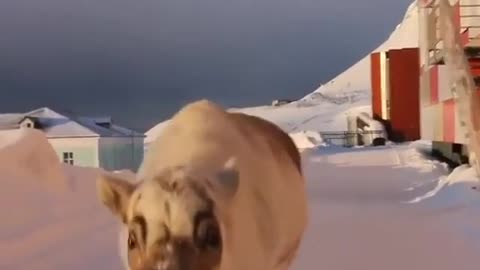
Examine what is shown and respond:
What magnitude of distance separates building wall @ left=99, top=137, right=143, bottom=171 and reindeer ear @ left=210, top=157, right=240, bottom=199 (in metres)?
30.0

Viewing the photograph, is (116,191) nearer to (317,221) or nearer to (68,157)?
(317,221)

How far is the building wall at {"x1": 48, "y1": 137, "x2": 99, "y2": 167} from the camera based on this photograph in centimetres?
3244

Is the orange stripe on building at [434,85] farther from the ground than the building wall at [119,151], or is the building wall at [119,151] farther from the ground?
the orange stripe on building at [434,85]

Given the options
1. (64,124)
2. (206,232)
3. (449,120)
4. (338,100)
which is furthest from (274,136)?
(338,100)

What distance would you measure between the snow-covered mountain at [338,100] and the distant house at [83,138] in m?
21.8

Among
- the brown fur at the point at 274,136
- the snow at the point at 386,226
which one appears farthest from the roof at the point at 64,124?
the brown fur at the point at 274,136

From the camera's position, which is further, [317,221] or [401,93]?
[401,93]

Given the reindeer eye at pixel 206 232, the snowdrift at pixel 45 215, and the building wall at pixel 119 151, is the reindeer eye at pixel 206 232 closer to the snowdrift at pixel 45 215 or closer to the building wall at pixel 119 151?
the snowdrift at pixel 45 215

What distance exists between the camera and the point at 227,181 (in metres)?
3.09

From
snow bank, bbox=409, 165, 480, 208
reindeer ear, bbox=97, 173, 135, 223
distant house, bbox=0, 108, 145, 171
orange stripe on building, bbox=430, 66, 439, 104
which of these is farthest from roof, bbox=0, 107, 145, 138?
reindeer ear, bbox=97, 173, 135, 223

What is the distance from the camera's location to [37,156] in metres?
10.1

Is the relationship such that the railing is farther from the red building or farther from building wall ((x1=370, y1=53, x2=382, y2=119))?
building wall ((x1=370, y1=53, x2=382, y2=119))

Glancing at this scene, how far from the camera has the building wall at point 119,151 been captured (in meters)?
33.6

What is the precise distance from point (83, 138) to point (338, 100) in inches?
2636
